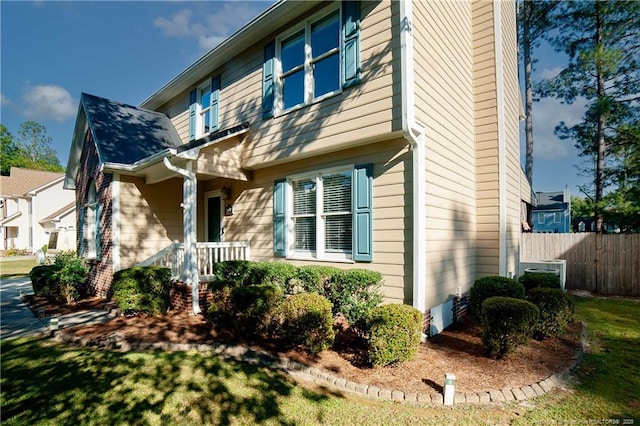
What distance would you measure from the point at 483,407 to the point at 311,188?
4.89 meters

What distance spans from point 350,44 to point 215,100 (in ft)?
16.1

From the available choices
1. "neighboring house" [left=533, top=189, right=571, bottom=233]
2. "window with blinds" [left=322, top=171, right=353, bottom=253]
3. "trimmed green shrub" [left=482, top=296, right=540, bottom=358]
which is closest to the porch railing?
"window with blinds" [left=322, top=171, right=353, bottom=253]

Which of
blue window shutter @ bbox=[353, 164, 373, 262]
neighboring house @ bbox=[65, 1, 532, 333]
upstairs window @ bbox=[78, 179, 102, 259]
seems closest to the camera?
neighboring house @ bbox=[65, 1, 532, 333]

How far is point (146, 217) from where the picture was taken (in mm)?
9172

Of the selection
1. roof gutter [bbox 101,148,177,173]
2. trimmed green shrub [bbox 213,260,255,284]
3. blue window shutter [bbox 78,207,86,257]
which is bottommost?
trimmed green shrub [bbox 213,260,255,284]

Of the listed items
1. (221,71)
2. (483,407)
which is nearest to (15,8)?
(221,71)

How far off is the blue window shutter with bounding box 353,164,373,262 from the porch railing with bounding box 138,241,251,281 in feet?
11.3

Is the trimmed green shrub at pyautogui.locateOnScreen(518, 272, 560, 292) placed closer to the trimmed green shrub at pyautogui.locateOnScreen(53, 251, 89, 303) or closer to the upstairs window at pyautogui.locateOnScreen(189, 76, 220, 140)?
the upstairs window at pyautogui.locateOnScreen(189, 76, 220, 140)

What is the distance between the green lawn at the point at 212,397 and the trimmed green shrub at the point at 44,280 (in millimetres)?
4492

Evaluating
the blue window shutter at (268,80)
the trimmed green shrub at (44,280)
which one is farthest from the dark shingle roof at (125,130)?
the blue window shutter at (268,80)

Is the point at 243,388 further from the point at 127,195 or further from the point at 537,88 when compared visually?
the point at 537,88

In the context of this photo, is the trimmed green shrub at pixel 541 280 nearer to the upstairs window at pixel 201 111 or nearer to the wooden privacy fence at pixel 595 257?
the wooden privacy fence at pixel 595 257

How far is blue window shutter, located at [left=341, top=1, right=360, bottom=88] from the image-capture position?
5.76 m

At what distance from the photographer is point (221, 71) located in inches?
354
